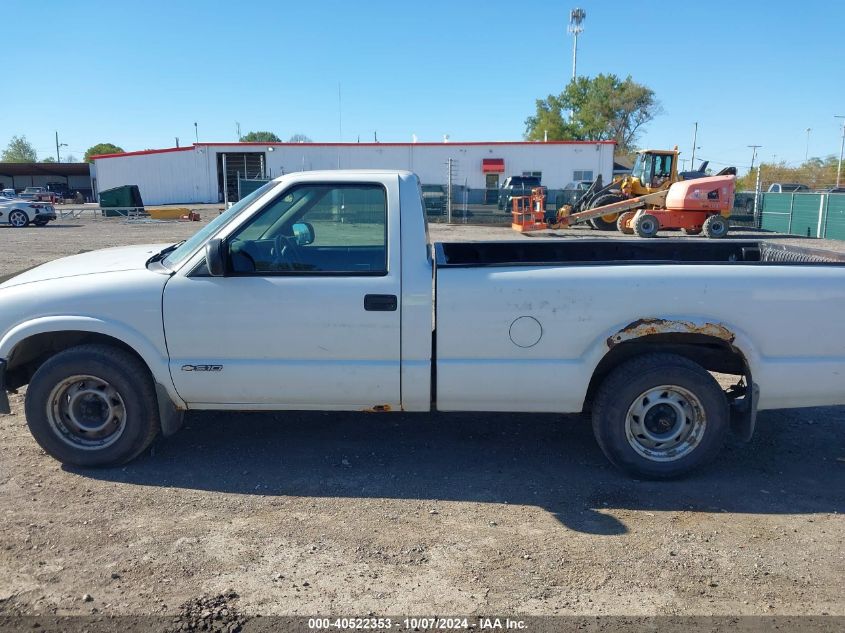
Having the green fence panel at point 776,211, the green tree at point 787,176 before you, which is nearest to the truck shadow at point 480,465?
the green fence panel at point 776,211

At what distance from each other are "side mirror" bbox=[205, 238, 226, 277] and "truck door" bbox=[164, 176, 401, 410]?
0.04 metres

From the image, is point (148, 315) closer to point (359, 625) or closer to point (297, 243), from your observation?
point (297, 243)

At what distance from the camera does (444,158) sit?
45.0m

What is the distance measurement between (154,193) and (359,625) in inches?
2007

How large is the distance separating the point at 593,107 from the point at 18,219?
2488 inches

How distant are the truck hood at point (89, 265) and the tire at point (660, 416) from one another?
320 cm

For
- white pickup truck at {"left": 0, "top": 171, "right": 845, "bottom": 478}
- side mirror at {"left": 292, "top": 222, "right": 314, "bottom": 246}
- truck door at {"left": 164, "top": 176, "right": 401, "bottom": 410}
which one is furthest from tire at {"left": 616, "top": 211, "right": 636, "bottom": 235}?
truck door at {"left": 164, "top": 176, "right": 401, "bottom": 410}

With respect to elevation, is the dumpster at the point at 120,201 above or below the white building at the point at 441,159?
below

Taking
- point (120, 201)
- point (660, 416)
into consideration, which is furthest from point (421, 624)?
point (120, 201)

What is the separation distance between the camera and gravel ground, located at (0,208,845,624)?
10.7 ft

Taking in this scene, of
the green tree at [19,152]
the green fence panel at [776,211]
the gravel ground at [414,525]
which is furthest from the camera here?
the green tree at [19,152]

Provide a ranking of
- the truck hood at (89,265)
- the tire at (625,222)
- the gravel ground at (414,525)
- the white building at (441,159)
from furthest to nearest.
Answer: the white building at (441,159) < the tire at (625,222) < the truck hood at (89,265) < the gravel ground at (414,525)

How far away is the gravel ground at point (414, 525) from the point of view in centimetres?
328

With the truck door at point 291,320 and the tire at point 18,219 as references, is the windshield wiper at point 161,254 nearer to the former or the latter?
the truck door at point 291,320
